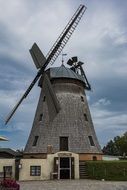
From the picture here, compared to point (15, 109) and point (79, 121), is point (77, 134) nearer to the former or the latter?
point (79, 121)

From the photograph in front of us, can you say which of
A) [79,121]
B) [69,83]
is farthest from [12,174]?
[69,83]

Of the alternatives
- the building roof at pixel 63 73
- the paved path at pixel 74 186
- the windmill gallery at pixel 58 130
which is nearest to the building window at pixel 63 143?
the windmill gallery at pixel 58 130

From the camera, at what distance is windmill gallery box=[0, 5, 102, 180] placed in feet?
128

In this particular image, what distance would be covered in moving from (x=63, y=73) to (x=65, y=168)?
39.2 ft

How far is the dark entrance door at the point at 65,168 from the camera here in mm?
39469

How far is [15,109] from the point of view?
45406 millimetres

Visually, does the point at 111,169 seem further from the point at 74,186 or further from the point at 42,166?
the point at 74,186

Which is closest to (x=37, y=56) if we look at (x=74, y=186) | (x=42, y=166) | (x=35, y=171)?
(x=42, y=166)

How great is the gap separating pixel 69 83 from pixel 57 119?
16.1 feet

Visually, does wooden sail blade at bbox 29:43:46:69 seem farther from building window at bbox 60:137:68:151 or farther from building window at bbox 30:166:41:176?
building window at bbox 30:166:41:176

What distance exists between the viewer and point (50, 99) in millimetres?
42344

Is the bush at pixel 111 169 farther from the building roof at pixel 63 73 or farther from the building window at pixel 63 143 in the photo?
the building roof at pixel 63 73

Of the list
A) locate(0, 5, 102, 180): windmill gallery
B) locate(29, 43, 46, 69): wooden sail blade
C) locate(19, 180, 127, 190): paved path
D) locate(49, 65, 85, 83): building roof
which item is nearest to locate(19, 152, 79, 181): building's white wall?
locate(0, 5, 102, 180): windmill gallery

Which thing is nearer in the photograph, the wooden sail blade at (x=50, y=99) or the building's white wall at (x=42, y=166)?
the building's white wall at (x=42, y=166)
